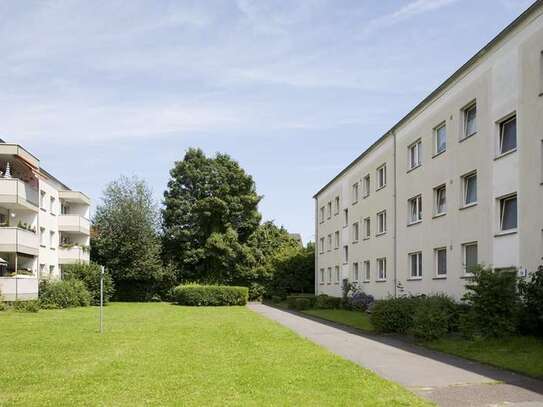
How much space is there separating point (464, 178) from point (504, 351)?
1032 centimetres

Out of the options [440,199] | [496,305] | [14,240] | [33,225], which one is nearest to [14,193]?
[14,240]

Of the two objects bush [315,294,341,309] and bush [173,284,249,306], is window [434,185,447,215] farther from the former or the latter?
bush [173,284,249,306]

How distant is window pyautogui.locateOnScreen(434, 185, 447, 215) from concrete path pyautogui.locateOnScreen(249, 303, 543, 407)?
8824mm

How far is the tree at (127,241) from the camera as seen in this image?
51562 millimetres

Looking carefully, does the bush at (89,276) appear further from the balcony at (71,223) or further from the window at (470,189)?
the window at (470,189)

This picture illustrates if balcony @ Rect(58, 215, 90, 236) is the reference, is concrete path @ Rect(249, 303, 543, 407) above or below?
below

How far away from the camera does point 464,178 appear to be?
23.8m

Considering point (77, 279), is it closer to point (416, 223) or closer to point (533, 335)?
point (416, 223)

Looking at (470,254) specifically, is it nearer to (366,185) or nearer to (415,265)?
(415,265)

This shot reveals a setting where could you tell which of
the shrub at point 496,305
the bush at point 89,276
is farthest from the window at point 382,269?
the bush at point 89,276

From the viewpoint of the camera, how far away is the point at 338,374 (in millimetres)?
11492

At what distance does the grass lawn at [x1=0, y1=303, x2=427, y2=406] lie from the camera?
9.18 metres

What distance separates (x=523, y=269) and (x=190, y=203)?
41.7 metres

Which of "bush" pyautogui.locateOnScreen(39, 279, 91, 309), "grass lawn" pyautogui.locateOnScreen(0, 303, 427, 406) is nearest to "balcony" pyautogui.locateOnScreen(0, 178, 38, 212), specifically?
"bush" pyautogui.locateOnScreen(39, 279, 91, 309)
